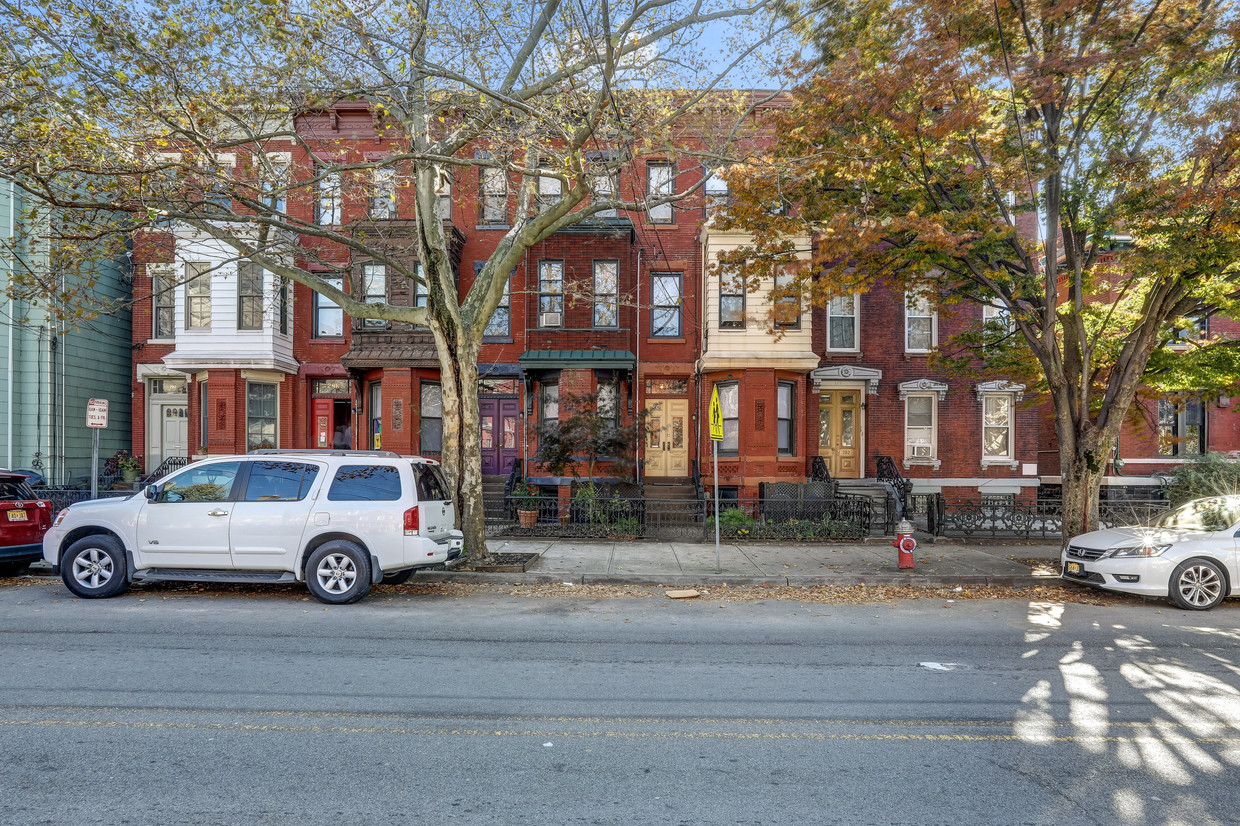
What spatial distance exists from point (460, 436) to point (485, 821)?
8.76 metres

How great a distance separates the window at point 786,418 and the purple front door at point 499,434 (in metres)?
8.04

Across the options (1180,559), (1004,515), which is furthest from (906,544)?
(1004,515)

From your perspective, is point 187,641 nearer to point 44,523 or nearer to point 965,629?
point 44,523

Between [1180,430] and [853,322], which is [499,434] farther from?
[1180,430]

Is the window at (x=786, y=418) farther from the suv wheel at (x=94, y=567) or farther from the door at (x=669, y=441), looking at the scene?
the suv wheel at (x=94, y=567)

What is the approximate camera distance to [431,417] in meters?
21.2

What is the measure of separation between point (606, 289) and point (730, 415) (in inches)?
207

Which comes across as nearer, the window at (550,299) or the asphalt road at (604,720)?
the asphalt road at (604,720)

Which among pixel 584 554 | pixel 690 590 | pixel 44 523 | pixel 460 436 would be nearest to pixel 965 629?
pixel 690 590

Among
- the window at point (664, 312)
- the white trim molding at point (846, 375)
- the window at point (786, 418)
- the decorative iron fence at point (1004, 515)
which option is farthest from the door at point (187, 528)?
the white trim molding at point (846, 375)

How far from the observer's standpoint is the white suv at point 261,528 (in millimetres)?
9047

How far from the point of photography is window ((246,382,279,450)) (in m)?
21.2

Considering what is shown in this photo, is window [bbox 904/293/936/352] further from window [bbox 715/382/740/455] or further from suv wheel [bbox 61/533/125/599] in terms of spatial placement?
suv wheel [bbox 61/533/125/599]

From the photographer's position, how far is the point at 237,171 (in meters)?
19.3
